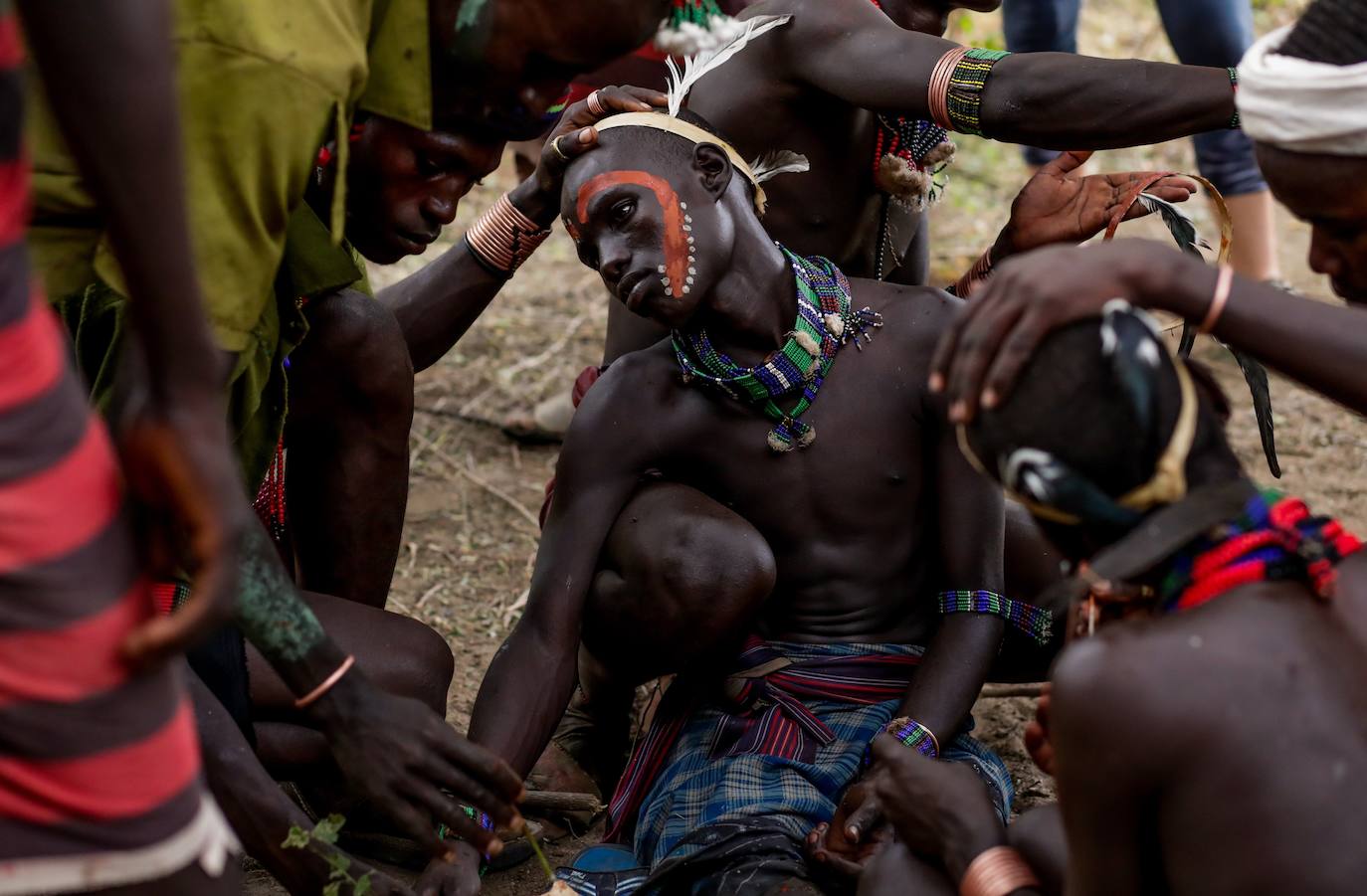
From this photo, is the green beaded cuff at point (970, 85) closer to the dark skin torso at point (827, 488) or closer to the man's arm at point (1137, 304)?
the dark skin torso at point (827, 488)

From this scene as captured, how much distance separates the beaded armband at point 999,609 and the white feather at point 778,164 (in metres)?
1.02

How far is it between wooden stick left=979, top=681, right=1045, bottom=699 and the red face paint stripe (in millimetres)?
1268

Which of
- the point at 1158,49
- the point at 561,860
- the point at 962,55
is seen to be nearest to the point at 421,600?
the point at 561,860

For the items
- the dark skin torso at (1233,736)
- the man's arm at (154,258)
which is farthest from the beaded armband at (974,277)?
the man's arm at (154,258)

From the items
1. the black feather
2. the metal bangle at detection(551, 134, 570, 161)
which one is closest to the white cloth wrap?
the black feather

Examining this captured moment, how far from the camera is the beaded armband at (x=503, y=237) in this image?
329cm

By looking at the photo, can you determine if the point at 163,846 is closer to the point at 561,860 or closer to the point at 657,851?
the point at 657,851

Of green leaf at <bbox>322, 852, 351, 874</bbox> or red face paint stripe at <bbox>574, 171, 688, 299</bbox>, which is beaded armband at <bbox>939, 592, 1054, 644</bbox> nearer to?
red face paint stripe at <bbox>574, 171, 688, 299</bbox>

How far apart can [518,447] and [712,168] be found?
81.0 inches

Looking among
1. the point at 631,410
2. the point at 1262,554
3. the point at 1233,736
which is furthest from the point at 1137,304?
the point at 631,410

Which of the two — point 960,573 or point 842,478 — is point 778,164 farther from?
point 960,573

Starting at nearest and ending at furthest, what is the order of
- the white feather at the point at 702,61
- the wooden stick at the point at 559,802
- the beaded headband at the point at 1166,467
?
the beaded headband at the point at 1166,467, the wooden stick at the point at 559,802, the white feather at the point at 702,61

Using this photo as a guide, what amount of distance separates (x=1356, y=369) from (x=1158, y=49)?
24.1ft

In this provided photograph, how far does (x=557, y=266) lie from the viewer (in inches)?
257
